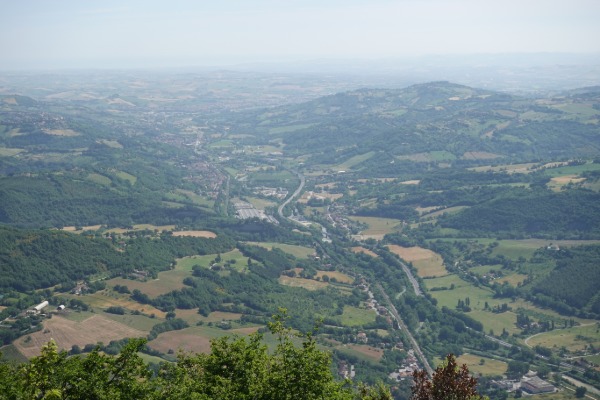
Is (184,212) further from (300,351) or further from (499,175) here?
(300,351)

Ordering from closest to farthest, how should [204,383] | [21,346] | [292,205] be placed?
[204,383]
[21,346]
[292,205]

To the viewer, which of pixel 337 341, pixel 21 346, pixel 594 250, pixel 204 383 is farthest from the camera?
pixel 594 250

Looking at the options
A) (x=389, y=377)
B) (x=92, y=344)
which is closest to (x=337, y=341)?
(x=389, y=377)

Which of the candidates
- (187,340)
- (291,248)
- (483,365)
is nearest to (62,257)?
(187,340)

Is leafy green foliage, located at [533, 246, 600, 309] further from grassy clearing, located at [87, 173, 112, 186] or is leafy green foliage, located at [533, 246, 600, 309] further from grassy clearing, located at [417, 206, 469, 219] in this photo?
grassy clearing, located at [87, 173, 112, 186]

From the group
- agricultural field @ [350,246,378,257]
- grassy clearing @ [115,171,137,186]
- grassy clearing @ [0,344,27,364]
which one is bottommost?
agricultural field @ [350,246,378,257]

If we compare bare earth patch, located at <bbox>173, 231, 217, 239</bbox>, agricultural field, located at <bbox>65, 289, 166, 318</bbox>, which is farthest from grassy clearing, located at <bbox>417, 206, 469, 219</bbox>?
agricultural field, located at <bbox>65, 289, 166, 318</bbox>
